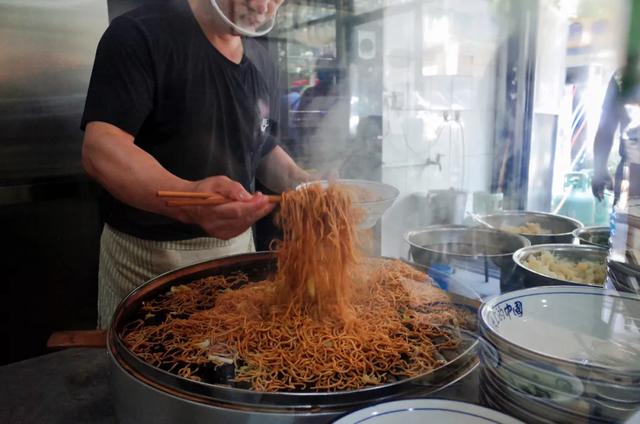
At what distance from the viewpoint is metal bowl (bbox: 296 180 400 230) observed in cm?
189

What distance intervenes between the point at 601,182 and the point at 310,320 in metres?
0.98

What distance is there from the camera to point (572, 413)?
2.60 feet

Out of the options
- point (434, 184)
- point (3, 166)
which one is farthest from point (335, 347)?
point (3, 166)

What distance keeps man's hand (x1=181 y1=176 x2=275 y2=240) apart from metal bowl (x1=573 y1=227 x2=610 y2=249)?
1233 millimetres

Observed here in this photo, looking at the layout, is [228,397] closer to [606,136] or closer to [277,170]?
[606,136]

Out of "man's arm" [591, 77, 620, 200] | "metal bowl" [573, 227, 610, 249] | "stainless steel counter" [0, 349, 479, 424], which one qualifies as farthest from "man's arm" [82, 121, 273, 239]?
"metal bowl" [573, 227, 610, 249]

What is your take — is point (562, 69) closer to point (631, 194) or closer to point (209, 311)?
point (631, 194)

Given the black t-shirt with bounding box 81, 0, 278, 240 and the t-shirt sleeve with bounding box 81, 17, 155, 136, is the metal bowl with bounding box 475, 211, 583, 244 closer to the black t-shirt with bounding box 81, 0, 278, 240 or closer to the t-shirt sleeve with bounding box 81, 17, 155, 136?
the black t-shirt with bounding box 81, 0, 278, 240

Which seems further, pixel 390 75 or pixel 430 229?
pixel 390 75

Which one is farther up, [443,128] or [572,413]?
[443,128]

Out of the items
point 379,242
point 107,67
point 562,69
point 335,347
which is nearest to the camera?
point 562,69

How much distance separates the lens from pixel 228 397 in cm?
105

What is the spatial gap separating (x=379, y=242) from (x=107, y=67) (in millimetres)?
1580

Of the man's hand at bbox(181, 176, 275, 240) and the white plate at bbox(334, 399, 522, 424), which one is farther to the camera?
the man's hand at bbox(181, 176, 275, 240)
